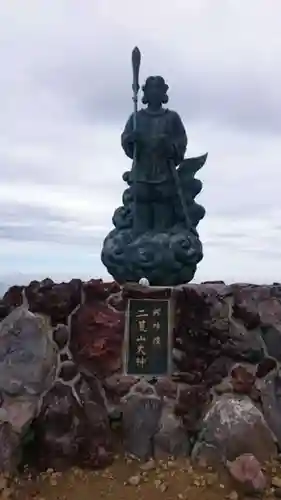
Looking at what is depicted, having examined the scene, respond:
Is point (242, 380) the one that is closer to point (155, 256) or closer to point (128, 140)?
point (155, 256)

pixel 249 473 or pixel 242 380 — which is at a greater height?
pixel 242 380

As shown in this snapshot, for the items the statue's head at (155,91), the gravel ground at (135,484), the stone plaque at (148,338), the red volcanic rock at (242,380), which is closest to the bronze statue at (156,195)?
the statue's head at (155,91)

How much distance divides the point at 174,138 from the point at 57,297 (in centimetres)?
196

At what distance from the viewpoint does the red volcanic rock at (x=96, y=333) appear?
170 inches

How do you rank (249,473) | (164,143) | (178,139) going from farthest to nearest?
(178,139) < (164,143) < (249,473)

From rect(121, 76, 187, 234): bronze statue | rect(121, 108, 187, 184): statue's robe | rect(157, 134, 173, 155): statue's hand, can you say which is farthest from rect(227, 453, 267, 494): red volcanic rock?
rect(157, 134, 173, 155): statue's hand

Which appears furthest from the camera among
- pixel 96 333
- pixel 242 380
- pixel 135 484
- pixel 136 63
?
pixel 136 63

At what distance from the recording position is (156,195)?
559cm

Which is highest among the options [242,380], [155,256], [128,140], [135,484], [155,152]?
[128,140]

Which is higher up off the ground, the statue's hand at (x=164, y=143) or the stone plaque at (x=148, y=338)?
the statue's hand at (x=164, y=143)

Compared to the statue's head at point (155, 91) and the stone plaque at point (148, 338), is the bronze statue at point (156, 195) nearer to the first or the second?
the statue's head at point (155, 91)

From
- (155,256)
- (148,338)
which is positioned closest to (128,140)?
(155,256)

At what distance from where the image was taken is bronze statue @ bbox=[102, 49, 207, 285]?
536cm

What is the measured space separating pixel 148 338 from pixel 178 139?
1988 mm
